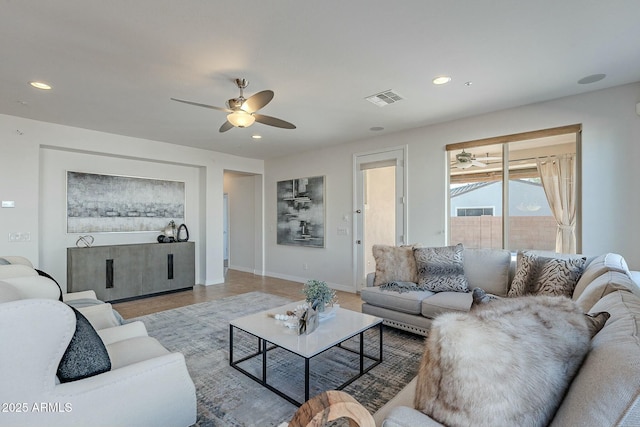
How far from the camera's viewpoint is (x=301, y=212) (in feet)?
20.0

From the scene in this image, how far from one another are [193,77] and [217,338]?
264 cm

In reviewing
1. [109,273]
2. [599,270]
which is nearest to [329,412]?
[599,270]

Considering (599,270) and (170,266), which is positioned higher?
(599,270)

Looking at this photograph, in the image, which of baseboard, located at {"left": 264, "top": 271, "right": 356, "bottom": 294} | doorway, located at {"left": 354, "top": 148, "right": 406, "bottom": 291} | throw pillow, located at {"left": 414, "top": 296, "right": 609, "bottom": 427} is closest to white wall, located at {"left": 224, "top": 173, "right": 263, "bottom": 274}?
baseboard, located at {"left": 264, "top": 271, "right": 356, "bottom": 294}

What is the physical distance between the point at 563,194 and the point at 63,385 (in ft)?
15.3

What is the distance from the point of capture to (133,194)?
5.17m

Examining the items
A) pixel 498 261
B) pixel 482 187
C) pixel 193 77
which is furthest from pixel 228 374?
pixel 482 187

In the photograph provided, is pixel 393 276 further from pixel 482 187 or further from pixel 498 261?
pixel 482 187

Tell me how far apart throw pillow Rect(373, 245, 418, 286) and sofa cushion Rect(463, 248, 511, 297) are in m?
0.59

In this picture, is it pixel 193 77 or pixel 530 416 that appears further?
pixel 193 77

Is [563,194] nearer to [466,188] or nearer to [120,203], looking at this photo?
[466,188]

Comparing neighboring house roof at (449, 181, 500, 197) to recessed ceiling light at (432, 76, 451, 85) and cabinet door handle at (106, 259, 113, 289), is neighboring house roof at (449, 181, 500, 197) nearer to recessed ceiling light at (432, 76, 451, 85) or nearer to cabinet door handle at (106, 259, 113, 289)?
recessed ceiling light at (432, 76, 451, 85)

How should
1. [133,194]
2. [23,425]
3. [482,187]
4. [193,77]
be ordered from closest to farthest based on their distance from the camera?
1. [23,425]
2. [193,77]
3. [482,187]
4. [133,194]

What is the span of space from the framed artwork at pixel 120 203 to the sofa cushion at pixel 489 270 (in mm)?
5056
